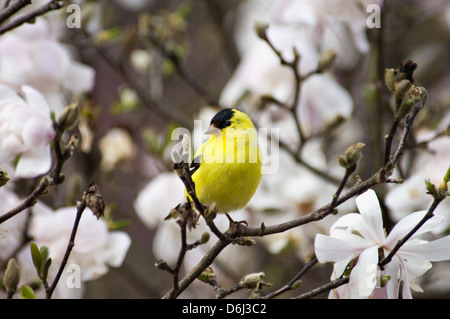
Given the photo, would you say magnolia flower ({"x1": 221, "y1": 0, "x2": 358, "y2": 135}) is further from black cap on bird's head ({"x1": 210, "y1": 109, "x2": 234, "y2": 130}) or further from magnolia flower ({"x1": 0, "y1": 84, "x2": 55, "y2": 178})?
magnolia flower ({"x1": 0, "y1": 84, "x2": 55, "y2": 178})

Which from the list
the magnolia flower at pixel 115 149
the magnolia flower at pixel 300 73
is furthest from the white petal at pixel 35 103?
the magnolia flower at pixel 115 149

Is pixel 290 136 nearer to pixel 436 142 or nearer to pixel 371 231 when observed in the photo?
pixel 436 142

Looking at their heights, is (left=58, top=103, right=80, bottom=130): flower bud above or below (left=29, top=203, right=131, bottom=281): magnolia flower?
above

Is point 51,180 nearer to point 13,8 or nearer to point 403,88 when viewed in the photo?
point 13,8

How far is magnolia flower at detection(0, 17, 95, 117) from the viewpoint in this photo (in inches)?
58.7

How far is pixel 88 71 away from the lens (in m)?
1.63

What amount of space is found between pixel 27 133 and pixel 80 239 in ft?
1.02

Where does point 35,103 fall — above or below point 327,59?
below

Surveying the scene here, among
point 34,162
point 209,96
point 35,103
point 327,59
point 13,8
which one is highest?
point 209,96

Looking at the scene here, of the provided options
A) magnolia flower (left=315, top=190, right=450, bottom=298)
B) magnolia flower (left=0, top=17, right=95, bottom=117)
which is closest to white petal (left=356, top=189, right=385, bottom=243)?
magnolia flower (left=315, top=190, right=450, bottom=298)

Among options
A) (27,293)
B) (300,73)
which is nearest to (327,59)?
(300,73)

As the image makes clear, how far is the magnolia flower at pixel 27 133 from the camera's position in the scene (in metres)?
1.12

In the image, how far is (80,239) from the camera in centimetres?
133

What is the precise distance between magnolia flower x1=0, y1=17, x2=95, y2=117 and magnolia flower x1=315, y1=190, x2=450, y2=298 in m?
0.80
